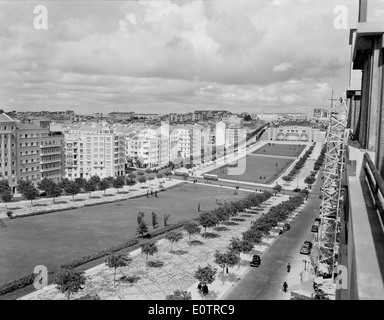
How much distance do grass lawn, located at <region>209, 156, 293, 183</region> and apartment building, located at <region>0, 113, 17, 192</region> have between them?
3322 cm

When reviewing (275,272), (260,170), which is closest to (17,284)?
(275,272)

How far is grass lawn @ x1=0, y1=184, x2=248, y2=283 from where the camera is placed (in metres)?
24.2

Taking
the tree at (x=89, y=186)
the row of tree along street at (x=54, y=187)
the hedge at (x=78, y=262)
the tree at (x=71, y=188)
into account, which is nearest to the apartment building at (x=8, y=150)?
the row of tree along street at (x=54, y=187)

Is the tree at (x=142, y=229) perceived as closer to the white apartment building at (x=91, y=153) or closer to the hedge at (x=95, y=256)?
the hedge at (x=95, y=256)

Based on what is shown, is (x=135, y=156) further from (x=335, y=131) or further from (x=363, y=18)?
(x=363, y=18)

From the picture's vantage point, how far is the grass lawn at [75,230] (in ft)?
79.5

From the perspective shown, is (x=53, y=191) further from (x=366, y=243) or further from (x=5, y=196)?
(x=366, y=243)

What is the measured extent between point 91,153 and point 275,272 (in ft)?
154

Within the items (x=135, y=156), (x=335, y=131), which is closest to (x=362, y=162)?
(x=335, y=131)

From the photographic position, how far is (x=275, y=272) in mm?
22719

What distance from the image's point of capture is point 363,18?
980 centimetres

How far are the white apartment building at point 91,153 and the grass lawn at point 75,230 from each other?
61.5ft
